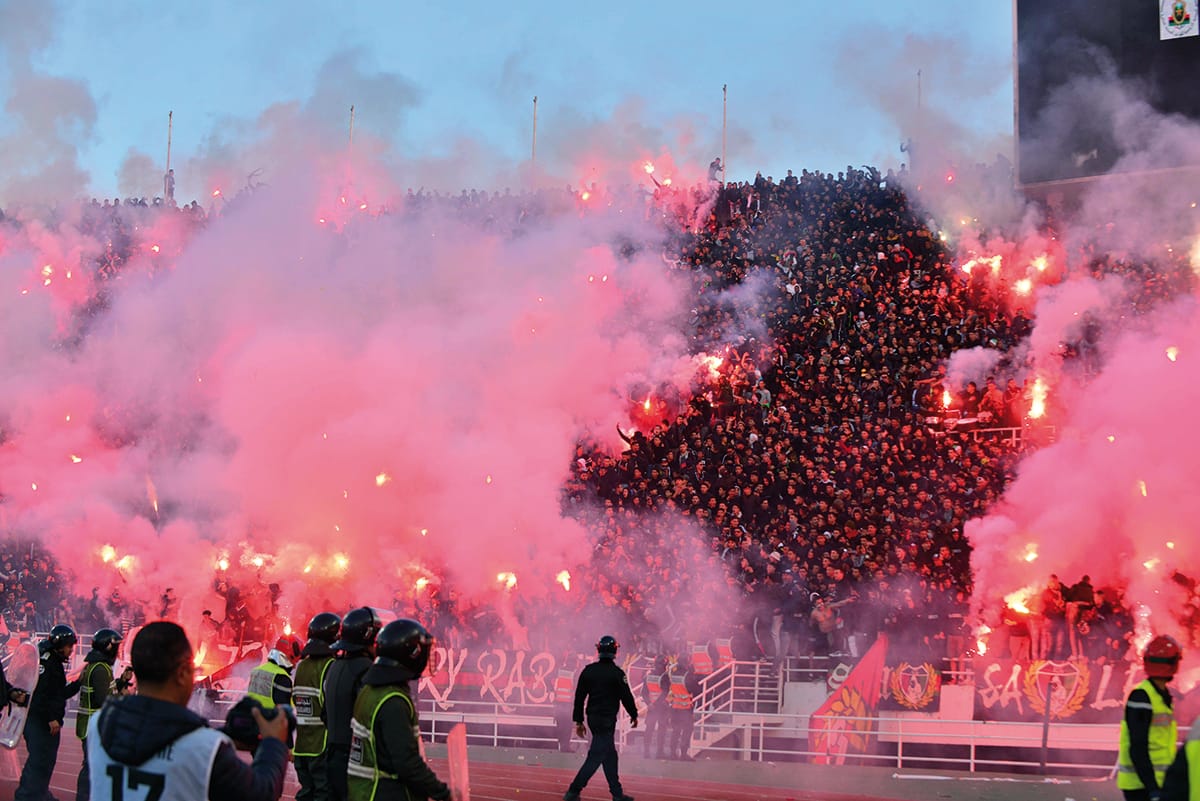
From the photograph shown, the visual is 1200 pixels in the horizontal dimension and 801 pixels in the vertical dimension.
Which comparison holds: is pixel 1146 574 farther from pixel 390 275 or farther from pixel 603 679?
pixel 390 275

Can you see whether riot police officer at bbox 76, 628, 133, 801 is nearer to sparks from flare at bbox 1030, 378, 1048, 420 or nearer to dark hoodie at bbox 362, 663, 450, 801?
dark hoodie at bbox 362, 663, 450, 801

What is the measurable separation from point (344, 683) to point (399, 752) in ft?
4.24

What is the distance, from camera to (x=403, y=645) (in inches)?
216

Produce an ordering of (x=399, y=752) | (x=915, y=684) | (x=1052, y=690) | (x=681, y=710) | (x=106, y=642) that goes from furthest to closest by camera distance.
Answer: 1. (x=681, y=710)
2. (x=915, y=684)
3. (x=1052, y=690)
4. (x=106, y=642)
5. (x=399, y=752)

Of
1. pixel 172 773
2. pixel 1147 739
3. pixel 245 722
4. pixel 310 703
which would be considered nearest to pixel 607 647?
pixel 310 703

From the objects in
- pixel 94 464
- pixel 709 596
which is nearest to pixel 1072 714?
pixel 709 596

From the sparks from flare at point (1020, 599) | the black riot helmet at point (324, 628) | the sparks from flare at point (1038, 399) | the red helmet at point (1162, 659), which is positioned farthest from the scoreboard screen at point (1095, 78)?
the black riot helmet at point (324, 628)

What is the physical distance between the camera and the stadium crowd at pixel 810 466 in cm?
1636

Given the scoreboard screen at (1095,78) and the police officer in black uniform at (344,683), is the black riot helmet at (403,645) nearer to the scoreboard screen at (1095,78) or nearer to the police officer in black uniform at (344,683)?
the police officer in black uniform at (344,683)

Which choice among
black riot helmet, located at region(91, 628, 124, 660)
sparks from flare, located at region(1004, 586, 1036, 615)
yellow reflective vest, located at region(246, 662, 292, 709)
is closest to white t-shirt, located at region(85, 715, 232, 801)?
yellow reflective vest, located at region(246, 662, 292, 709)

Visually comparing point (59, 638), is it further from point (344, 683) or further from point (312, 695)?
point (344, 683)

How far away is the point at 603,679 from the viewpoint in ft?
33.9

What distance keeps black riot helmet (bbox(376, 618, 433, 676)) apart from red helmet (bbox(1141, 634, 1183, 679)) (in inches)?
145

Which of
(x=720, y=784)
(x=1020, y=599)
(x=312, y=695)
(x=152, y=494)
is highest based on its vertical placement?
(x=152, y=494)
